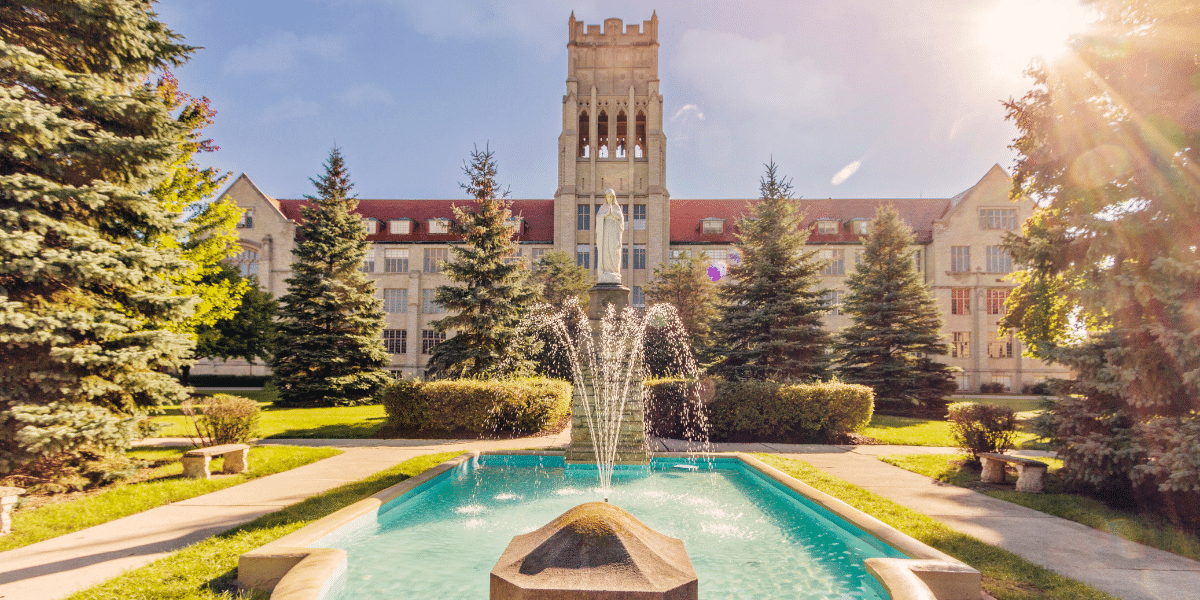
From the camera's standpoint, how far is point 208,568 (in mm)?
4773

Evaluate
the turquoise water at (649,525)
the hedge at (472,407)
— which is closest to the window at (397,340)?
the hedge at (472,407)

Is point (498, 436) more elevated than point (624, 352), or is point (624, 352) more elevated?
point (624, 352)

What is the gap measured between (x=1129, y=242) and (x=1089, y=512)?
3.67m

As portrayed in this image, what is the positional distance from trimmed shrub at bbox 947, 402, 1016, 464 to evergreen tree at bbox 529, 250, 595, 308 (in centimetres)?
2115

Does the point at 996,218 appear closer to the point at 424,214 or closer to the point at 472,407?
the point at 472,407

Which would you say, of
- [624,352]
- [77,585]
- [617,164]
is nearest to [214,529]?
[77,585]

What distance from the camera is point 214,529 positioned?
Result: 6.04m

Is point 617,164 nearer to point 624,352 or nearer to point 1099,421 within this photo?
point 624,352

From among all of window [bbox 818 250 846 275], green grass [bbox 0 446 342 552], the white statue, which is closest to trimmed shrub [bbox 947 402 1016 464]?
the white statue

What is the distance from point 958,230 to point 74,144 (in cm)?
4616

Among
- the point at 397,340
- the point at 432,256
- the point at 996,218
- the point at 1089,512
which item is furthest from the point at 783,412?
the point at 996,218

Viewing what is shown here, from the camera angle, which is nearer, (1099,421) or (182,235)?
(1099,421)

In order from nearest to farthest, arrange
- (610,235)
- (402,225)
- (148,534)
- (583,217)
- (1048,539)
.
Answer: (148,534), (1048,539), (610,235), (583,217), (402,225)

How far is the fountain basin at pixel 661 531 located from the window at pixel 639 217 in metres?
31.5
